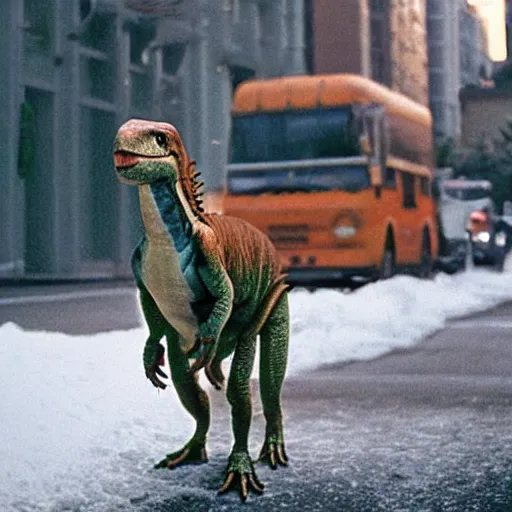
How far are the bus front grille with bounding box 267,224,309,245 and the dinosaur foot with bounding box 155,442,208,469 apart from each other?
1336cm

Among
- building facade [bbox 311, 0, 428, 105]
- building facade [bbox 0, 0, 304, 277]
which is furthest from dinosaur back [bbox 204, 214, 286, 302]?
building facade [bbox 311, 0, 428, 105]

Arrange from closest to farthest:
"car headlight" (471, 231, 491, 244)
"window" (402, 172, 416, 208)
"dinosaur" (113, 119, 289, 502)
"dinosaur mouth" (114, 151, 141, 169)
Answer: "dinosaur mouth" (114, 151, 141, 169) → "dinosaur" (113, 119, 289, 502) → "window" (402, 172, 416, 208) → "car headlight" (471, 231, 491, 244)

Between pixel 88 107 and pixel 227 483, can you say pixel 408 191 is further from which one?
pixel 227 483

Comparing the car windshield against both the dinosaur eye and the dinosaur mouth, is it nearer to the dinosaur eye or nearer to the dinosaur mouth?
the dinosaur eye

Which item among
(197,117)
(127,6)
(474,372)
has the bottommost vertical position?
(474,372)

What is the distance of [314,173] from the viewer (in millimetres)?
18234

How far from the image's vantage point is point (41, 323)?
1372 cm

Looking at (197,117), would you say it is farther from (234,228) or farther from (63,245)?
(234,228)

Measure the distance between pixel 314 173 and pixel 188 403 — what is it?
13.5 meters

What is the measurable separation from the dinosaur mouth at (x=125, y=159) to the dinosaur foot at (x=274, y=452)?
1.64 meters

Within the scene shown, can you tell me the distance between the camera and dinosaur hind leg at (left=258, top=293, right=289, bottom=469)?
485 centimetres

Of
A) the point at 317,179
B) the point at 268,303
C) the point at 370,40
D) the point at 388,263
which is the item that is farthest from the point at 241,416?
the point at 370,40

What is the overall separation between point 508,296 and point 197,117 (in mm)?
17982

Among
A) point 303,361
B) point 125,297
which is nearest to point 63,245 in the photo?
point 125,297
